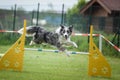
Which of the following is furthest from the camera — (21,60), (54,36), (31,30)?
(31,30)

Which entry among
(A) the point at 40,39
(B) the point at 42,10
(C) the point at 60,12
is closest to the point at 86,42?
(C) the point at 60,12

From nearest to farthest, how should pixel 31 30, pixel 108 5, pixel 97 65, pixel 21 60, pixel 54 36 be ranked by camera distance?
pixel 97 65, pixel 21 60, pixel 54 36, pixel 31 30, pixel 108 5

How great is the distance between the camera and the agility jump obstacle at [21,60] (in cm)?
1079

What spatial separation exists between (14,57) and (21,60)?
19 centimetres

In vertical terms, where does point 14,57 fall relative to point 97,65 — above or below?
above

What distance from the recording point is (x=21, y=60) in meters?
11.0

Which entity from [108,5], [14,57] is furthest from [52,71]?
[108,5]

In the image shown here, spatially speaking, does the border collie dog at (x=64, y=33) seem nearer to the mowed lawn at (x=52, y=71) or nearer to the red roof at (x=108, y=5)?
the mowed lawn at (x=52, y=71)

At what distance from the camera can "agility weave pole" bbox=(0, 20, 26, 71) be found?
11.0m

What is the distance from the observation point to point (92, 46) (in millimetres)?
10883

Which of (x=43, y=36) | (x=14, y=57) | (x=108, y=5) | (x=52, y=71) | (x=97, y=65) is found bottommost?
(x=52, y=71)

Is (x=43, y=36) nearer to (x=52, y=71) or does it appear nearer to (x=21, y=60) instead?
(x=52, y=71)

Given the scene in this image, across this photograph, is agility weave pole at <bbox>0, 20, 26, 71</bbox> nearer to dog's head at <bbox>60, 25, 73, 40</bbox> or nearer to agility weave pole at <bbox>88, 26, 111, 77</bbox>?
dog's head at <bbox>60, 25, 73, 40</bbox>

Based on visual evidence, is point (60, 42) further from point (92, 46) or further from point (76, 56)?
point (76, 56)
